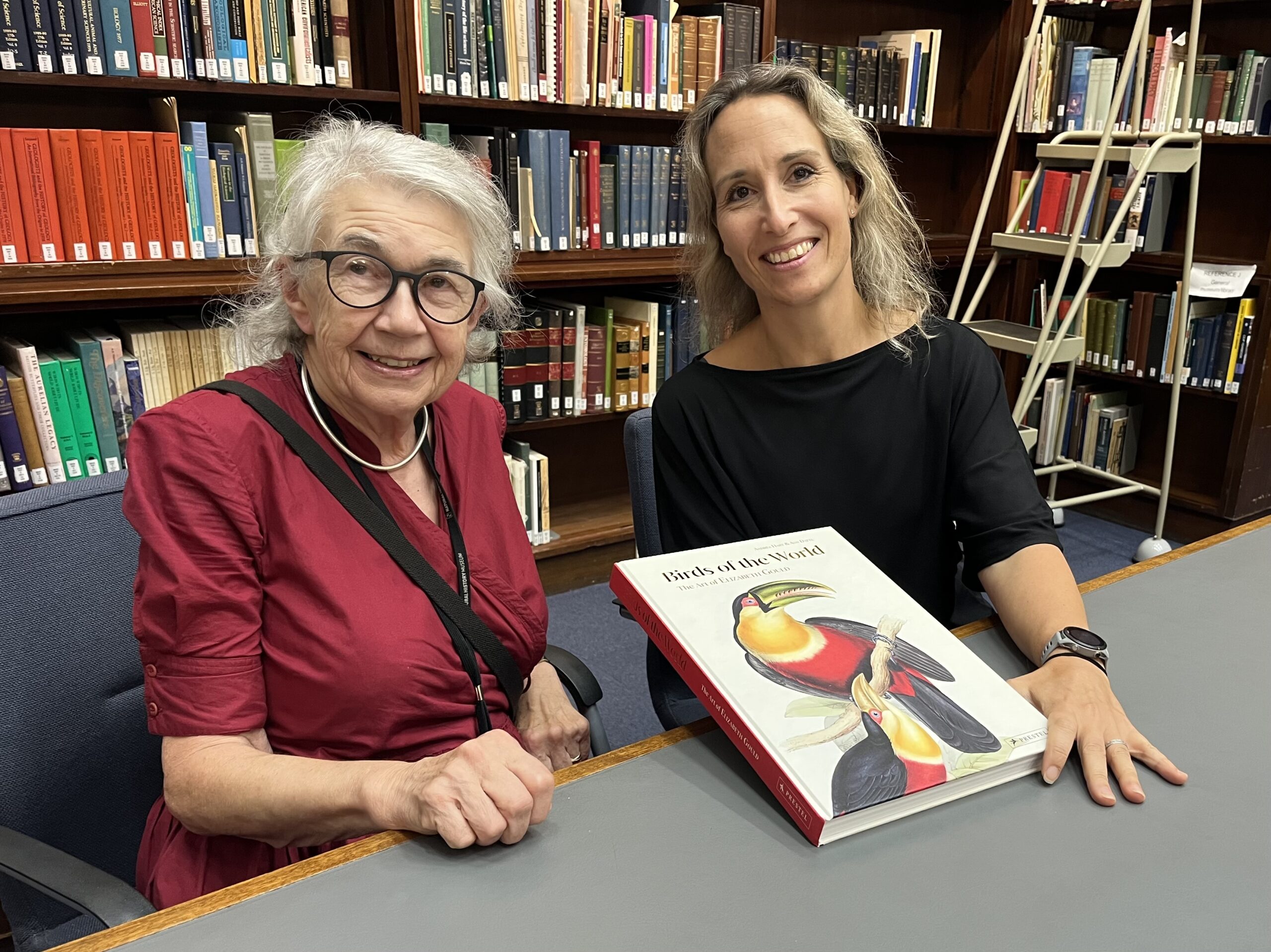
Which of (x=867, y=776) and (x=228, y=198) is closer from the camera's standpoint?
(x=867, y=776)

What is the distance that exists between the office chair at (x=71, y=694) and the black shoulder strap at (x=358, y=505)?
207 mm

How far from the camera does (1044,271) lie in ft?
12.8

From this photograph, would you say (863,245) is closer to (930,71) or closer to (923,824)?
(923,824)

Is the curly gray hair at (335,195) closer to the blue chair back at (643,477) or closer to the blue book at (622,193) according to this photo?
the blue chair back at (643,477)

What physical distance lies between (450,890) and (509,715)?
0.48 m

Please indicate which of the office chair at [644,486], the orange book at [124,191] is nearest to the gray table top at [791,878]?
the office chair at [644,486]

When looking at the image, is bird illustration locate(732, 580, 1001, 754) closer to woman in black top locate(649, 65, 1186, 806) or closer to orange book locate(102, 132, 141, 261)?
woman in black top locate(649, 65, 1186, 806)

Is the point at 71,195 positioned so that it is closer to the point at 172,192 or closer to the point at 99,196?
the point at 99,196

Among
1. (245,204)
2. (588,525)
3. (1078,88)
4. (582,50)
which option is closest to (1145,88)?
(1078,88)

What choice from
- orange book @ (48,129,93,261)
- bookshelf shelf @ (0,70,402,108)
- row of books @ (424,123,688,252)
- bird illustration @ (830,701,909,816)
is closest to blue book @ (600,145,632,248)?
row of books @ (424,123,688,252)

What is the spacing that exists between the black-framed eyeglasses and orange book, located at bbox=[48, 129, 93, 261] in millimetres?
1318

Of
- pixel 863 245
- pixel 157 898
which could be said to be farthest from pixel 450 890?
pixel 863 245

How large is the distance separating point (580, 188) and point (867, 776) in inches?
89.1

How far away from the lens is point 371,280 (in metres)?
1.03
